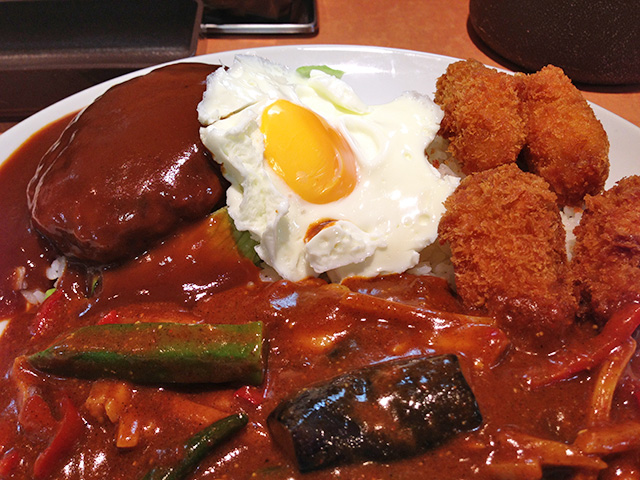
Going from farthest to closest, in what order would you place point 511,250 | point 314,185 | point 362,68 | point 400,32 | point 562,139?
point 400,32 → point 362,68 → point 562,139 → point 314,185 → point 511,250

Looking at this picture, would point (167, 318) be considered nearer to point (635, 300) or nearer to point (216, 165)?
point (216, 165)

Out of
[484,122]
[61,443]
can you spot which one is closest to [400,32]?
[484,122]

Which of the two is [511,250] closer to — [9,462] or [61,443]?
[61,443]

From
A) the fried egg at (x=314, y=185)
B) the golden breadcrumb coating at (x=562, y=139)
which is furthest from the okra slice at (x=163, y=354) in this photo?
the golden breadcrumb coating at (x=562, y=139)

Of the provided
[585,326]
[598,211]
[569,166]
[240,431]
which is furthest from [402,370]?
[569,166]

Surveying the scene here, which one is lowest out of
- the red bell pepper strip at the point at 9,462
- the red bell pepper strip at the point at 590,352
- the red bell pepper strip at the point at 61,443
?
the red bell pepper strip at the point at 9,462

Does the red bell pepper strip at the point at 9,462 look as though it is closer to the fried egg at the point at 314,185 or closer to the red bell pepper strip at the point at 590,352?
the fried egg at the point at 314,185

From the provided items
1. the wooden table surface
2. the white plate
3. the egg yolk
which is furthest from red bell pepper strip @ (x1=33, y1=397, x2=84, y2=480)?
the wooden table surface
